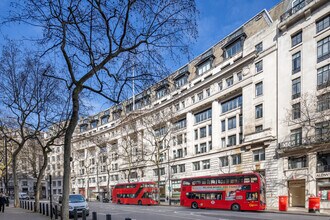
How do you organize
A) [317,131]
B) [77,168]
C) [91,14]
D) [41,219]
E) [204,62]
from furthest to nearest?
[77,168] < [204,62] < [317,131] < [41,219] < [91,14]

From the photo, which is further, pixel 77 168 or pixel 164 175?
pixel 77 168

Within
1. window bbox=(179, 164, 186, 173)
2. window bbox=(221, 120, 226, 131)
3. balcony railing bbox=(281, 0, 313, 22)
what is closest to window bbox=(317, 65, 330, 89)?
balcony railing bbox=(281, 0, 313, 22)

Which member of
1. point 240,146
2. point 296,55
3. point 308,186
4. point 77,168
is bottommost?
point 77,168

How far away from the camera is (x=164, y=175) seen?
59.2 m

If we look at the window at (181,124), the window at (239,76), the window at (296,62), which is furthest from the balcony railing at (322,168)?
the window at (181,124)

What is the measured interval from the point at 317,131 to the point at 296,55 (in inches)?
355

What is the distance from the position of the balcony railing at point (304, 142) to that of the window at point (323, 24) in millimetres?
10822

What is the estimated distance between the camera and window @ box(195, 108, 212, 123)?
4971 centimetres

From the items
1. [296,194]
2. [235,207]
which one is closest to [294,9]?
[296,194]

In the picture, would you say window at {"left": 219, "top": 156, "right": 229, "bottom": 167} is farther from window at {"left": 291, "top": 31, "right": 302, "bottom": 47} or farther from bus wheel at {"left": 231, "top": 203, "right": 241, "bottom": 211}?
window at {"left": 291, "top": 31, "right": 302, "bottom": 47}

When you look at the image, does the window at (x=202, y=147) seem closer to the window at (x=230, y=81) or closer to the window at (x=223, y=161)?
the window at (x=223, y=161)

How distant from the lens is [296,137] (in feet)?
110

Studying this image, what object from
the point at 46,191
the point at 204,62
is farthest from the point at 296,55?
the point at 46,191

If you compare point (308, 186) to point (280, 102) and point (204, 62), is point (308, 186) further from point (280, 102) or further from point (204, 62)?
point (204, 62)
